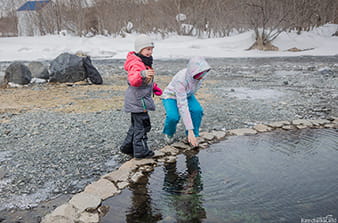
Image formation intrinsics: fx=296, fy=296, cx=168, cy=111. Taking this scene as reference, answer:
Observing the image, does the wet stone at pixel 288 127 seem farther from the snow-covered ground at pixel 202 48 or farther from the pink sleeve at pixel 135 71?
the snow-covered ground at pixel 202 48

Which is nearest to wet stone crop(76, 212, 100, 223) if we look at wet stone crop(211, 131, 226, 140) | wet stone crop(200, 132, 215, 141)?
wet stone crop(200, 132, 215, 141)

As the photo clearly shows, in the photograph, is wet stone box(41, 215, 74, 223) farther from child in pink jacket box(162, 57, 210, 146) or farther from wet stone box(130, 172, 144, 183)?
child in pink jacket box(162, 57, 210, 146)

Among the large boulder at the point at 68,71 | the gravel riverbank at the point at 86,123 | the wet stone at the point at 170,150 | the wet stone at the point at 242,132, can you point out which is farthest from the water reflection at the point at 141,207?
the large boulder at the point at 68,71

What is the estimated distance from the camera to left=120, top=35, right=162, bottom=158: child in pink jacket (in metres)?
3.02

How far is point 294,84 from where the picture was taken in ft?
28.9

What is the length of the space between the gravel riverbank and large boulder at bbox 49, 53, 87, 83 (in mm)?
671

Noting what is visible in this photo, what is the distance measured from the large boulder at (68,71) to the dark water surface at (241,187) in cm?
686

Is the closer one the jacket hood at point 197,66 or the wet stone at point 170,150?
the jacket hood at point 197,66

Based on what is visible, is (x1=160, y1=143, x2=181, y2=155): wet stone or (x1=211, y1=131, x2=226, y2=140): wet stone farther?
(x1=211, y1=131, x2=226, y2=140): wet stone

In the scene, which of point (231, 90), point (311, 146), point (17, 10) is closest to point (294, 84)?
point (231, 90)

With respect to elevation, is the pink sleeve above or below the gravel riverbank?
above

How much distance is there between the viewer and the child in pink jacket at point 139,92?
3023 mm

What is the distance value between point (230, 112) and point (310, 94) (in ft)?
9.24

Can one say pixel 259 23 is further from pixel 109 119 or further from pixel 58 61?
pixel 109 119
